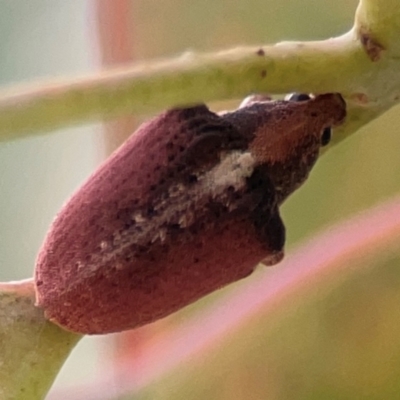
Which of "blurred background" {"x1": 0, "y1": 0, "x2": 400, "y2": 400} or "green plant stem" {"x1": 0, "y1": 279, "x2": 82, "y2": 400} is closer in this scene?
"green plant stem" {"x1": 0, "y1": 279, "x2": 82, "y2": 400}

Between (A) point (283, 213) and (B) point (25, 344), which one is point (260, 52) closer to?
(B) point (25, 344)

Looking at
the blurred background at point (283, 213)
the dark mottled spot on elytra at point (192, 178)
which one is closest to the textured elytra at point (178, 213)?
the dark mottled spot on elytra at point (192, 178)

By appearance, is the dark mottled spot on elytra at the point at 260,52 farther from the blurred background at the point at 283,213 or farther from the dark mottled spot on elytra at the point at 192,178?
the blurred background at the point at 283,213

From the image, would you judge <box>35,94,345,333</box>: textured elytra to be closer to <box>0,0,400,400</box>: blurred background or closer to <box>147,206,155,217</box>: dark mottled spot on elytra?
<box>147,206,155,217</box>: dark mottled spot on elytra

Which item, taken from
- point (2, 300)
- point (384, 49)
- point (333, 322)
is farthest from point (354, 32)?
point (333, 322)

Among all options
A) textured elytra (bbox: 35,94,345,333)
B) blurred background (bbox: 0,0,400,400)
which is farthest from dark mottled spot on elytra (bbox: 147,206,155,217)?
blurred background (bbox: 0,0,400,400)

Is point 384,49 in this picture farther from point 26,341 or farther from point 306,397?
point 306,397

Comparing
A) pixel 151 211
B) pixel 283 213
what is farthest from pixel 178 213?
pixel 283 213
